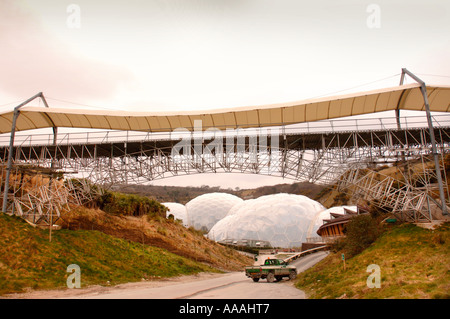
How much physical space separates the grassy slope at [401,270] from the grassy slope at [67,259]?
11.8 m

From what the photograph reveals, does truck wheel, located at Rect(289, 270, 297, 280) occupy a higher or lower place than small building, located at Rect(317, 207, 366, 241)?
higher

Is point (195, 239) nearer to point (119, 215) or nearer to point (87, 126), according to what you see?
point (119, 215)

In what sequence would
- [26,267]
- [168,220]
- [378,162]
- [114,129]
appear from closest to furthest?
[26,267] → [378,162] → [114,129] → [168,220]

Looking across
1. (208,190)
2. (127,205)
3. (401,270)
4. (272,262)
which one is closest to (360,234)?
(272,262)

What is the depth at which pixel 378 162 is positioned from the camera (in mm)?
23953

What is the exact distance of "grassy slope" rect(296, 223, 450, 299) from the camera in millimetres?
A: 9562

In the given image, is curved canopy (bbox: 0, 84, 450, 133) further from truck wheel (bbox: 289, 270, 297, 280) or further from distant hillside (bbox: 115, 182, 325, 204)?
distant hillside (bbox: 115, 182, 325, 204)

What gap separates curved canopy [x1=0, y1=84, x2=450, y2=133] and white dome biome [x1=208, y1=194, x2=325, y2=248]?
99.1 ft

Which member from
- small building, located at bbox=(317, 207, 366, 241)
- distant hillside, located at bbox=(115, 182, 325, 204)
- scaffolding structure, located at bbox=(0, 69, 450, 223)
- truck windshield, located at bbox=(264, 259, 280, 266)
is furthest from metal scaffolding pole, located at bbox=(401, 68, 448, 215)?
distant hillside, located at bbox=(115, 182, 325, 204)

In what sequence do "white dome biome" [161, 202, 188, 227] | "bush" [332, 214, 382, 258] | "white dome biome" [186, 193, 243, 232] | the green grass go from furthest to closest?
"white dome biome" [186, 193, 243, 232] → "white dome biome" [161, 202, 188, 227] → "bush" [332, 214, 382, 258] → the green grass

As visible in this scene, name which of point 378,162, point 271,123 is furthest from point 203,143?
point 378,162

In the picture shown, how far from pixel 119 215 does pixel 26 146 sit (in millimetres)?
11081

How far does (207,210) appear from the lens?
72.4 m

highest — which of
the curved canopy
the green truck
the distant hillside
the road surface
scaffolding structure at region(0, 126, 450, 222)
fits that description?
the curved canopy
